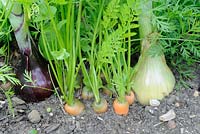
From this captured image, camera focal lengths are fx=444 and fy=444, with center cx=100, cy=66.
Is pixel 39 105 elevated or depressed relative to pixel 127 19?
depressed

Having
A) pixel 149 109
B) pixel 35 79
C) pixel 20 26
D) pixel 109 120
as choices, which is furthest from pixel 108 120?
pixel 20 26

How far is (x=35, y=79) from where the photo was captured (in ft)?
3.78

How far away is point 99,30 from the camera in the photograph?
3.50 feet

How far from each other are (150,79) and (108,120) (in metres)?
0.15

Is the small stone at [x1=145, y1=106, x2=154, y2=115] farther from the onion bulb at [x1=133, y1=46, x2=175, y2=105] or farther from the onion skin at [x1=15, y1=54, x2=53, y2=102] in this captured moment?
the onion skin at [x1=15, y1=54, x2=53, y2=102]

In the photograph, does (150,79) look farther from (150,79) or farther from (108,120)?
(108,120)

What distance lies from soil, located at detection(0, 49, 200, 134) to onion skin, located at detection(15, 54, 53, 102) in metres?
0.02

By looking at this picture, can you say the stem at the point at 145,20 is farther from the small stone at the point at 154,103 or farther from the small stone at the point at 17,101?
the small stone at the point at 17,101

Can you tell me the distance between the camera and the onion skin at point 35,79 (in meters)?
1.16

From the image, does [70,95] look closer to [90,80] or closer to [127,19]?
[90,80]

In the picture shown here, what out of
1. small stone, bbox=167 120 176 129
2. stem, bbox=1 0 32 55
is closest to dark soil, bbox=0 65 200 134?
small stone, bbox=167 120 176 129

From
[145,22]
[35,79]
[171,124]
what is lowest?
[171,124]

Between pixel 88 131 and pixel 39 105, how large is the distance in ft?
0.52

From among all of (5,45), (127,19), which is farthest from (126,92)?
(5,45)
